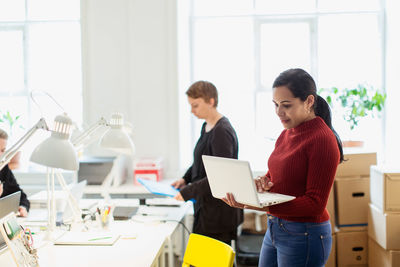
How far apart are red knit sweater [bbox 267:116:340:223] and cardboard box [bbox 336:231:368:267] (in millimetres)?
1827

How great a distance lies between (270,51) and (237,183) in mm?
3208

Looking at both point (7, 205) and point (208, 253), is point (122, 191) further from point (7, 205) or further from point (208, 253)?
point (208, 253)

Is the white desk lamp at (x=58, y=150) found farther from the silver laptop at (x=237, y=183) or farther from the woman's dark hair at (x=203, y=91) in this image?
the woman's dark hair at (x=203, y=91)

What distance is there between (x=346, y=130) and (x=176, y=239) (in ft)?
6.55

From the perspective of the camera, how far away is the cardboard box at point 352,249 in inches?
135

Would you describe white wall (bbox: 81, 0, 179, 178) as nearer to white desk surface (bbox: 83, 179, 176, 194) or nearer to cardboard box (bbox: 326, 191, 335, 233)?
white desk surface (bbox: 83, 179, 176, 194)

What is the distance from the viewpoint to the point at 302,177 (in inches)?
69.2

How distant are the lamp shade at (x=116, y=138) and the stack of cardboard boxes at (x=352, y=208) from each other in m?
1.68

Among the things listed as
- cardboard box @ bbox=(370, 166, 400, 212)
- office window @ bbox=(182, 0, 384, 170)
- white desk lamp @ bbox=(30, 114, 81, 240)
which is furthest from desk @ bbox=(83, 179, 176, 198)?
white desk lamp @ bbox=(30, 114, 81, 240)

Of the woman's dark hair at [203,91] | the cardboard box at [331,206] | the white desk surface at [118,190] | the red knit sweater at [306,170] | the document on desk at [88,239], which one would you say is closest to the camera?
the red knit sweater at [306,170]

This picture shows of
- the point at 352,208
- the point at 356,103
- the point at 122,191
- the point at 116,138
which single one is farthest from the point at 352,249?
the point at 116,138

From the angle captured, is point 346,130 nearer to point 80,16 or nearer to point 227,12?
point 227,12

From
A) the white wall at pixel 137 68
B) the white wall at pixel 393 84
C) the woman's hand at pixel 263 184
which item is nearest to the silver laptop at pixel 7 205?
the woman's hand at pixel 263 184

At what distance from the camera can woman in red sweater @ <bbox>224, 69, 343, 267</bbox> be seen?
1.68 meters
